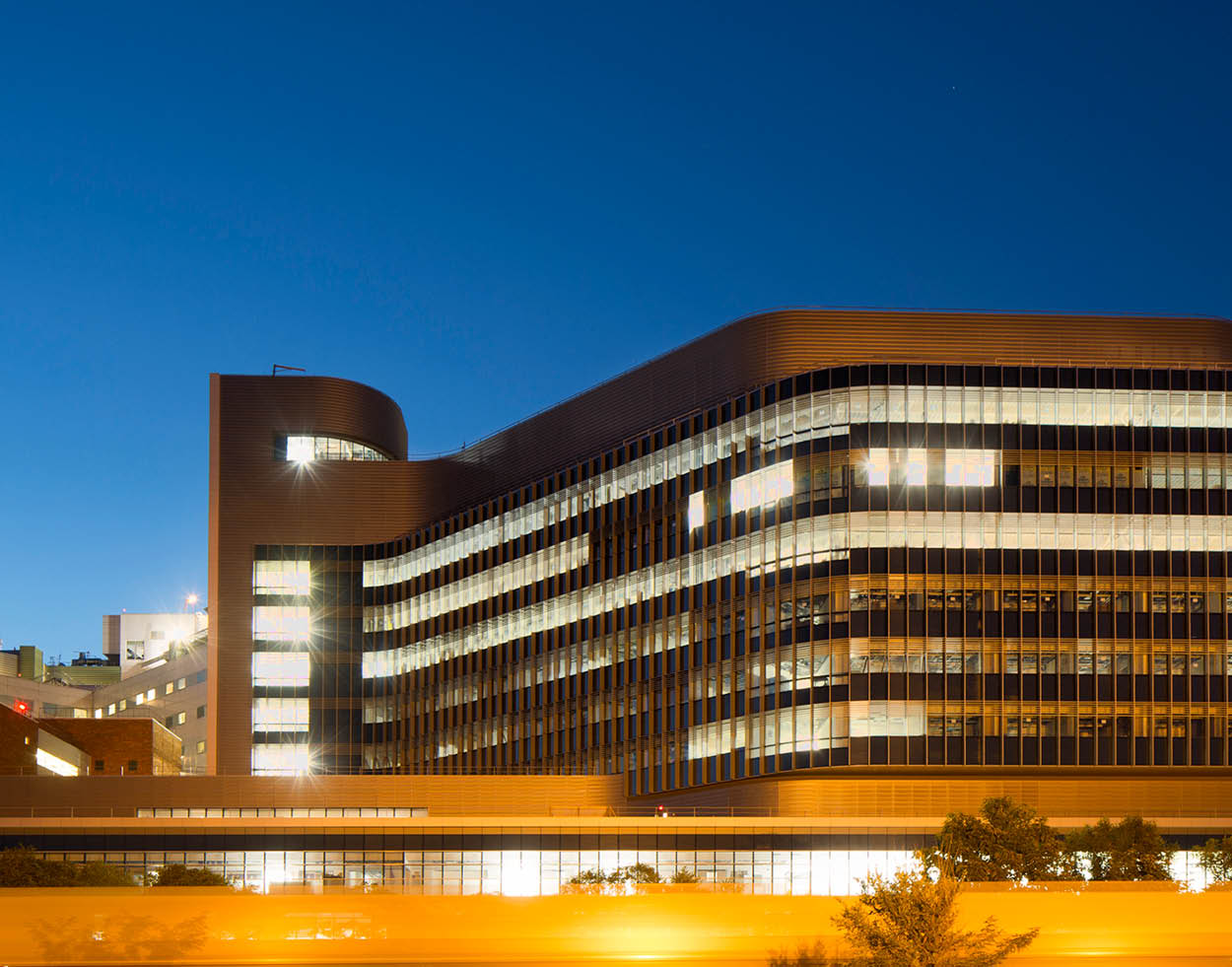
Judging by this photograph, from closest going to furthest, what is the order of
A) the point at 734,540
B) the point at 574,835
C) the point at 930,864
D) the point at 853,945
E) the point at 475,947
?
the point at 853,945 → the point at 475,947 → the point at 930,864 → the point at 574,835 → the point at 734,540

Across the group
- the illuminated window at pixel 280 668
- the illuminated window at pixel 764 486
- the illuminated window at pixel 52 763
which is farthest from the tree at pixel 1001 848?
the illuminated window at pixel 280 668

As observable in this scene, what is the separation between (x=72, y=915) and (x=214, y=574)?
110 meters

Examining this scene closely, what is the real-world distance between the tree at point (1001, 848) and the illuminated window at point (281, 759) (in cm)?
8570

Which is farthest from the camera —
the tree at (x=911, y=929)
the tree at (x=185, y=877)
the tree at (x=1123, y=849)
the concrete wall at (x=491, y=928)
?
the tree at (x=1123, y=849)

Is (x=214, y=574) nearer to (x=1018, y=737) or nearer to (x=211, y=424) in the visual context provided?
(x=211, y=424)

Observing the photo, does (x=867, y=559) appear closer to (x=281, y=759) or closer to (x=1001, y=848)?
(x=1001, y=848)

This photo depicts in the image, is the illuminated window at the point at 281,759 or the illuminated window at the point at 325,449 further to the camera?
the illuminated window at the point at 325,449

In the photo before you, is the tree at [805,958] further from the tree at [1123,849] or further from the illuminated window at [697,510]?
the illuminated window at [697,510]

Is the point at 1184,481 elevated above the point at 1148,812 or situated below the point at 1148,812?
above

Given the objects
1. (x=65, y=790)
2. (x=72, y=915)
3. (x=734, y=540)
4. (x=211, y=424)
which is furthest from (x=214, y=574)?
(x=72, y=915)

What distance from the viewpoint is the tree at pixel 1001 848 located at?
93375 millimetres

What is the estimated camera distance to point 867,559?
11819 cm

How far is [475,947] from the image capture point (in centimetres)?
6681

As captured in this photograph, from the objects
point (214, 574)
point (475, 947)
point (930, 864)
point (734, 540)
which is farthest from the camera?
point (214, 574)
